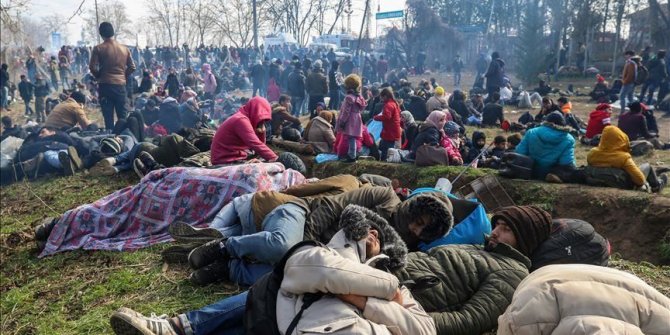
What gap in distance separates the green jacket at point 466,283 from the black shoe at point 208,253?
61.4 inches

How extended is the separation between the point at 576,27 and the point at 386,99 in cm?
2049

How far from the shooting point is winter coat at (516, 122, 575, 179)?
661 centimetres

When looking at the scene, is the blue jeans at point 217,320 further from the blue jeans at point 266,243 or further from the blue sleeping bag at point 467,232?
the blue sleeping bag at point 467,232

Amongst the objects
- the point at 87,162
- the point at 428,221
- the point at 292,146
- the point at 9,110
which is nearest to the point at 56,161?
the point at 87,162

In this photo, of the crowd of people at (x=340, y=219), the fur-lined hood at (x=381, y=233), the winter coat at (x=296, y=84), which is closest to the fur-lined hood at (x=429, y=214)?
the crowd of people at (x=340, y=219)

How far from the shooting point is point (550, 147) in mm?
6730

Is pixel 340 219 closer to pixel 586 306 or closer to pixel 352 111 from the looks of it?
pixel 586 306

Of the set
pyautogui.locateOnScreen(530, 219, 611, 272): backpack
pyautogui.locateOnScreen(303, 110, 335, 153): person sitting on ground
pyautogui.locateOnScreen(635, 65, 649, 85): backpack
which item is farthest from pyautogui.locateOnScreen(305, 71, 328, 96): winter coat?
pyautogui.locateOnScreen(530, 219, 611, 272): backpack

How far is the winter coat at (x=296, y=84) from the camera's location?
15.4 meters

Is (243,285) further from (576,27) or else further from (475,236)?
(576,27)

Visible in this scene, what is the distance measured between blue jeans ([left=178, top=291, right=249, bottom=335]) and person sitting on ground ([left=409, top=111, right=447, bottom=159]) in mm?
5316

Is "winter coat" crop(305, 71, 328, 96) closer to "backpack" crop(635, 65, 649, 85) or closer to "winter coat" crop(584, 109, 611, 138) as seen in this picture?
"winter coat" crop(584, 109, 611, 138)

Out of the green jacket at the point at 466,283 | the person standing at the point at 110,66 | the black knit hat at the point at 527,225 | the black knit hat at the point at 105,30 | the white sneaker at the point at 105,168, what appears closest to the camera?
the green jacket at the point at 466,283

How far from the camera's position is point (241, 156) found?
6.52 meters
